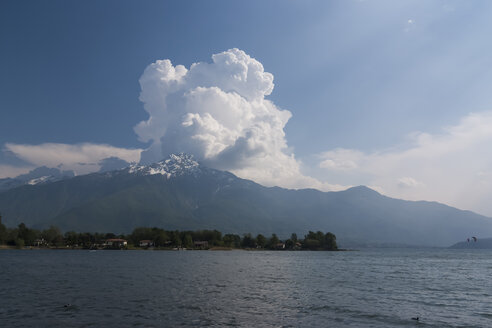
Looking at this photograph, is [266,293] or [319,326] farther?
[266,293]

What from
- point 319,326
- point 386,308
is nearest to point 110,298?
point 319,326

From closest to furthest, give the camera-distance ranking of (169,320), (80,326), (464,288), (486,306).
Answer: (80,326) < (169,320) < (486,306) < (464,288)

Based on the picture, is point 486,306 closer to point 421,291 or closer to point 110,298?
point 421,291

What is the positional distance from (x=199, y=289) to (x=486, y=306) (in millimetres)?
42596

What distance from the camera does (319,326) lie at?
35500mm

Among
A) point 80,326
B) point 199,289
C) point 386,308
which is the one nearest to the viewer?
point 80,326

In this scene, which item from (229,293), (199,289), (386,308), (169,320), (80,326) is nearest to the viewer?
(80,326)

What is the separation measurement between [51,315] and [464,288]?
231 ft

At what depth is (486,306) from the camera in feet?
160

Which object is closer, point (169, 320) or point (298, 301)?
point (169, 320)

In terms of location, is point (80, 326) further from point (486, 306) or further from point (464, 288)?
point (464, 288)

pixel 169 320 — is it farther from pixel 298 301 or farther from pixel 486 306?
pixel 486 306

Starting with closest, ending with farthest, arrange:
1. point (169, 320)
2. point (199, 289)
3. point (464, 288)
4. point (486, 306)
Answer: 1. point (169, 320)
2. point (486, 306)
3. point (199, 289)
4. point (464, 288)

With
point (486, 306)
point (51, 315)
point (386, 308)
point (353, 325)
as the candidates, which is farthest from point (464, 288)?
point (51, 315)
